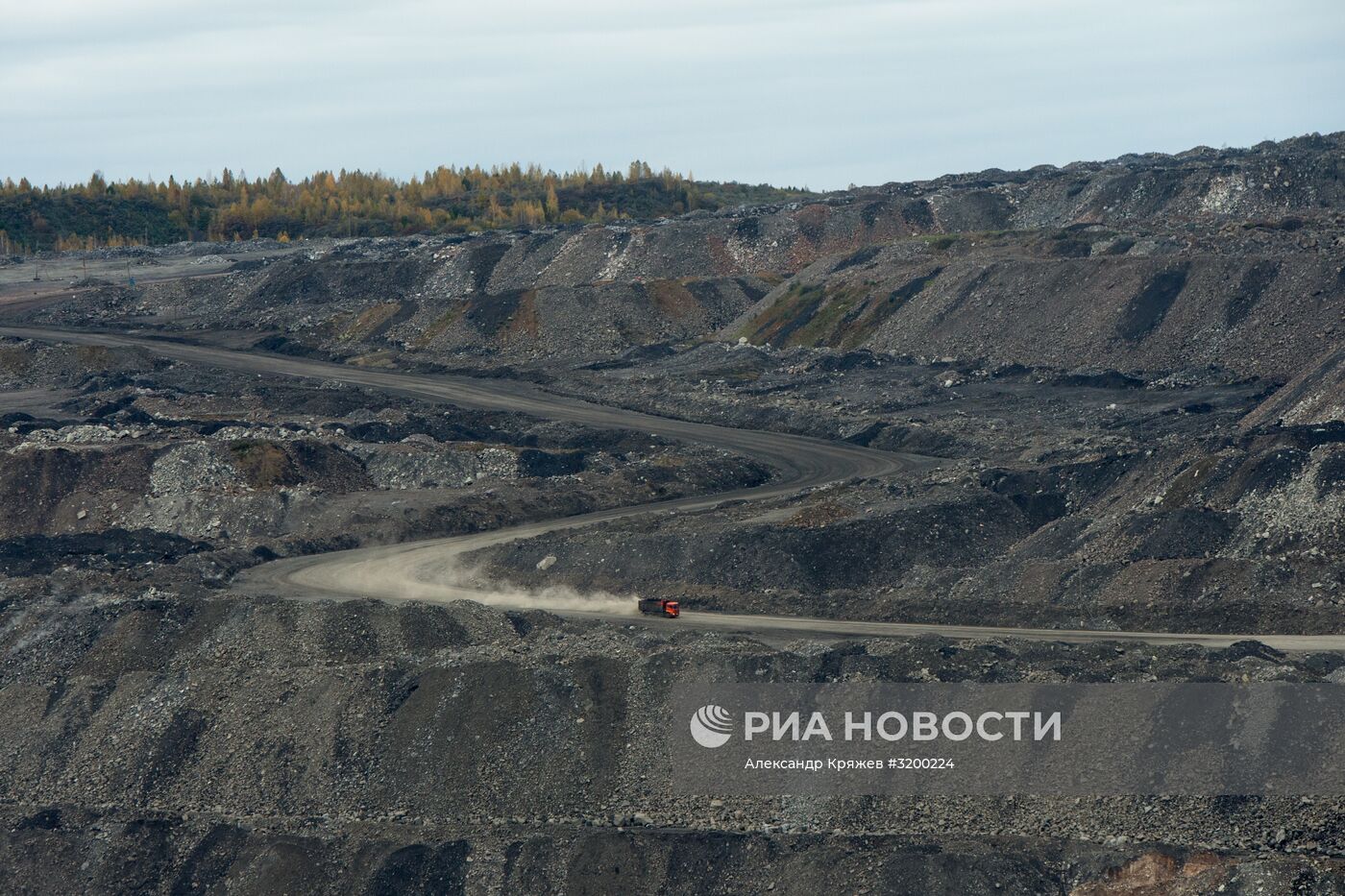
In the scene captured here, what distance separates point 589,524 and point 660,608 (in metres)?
10.6

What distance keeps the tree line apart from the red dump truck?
107m

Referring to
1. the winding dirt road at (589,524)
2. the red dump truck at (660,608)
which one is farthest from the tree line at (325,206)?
the red dump truck at (660,608)

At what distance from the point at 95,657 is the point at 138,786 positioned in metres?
6.63

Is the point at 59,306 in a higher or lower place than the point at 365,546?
higher

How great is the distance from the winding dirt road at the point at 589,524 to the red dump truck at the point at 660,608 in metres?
0.29

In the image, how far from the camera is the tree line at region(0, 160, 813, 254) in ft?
478

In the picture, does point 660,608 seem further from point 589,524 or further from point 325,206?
point 325,206

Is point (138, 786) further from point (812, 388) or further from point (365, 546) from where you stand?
point (812, 388)

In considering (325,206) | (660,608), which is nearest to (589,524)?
(660,608)

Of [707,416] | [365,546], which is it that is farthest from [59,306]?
[365,546]

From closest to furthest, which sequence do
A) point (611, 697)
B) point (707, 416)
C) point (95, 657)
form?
point (611, 697)
point (95, 657)
point (707, 416)

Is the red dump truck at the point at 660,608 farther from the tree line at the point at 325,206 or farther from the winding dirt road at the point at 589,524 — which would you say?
the tree line at the point at 325,206

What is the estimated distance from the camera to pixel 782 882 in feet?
76.9

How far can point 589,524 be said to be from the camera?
48188 millimetres
